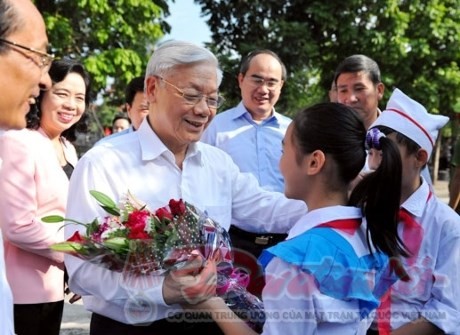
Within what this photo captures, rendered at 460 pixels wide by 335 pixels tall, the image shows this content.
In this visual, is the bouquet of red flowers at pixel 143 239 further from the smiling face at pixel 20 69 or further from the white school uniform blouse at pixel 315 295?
the smiling face at pixel 20 69

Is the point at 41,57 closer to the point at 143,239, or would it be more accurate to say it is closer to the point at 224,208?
the point at 143,239

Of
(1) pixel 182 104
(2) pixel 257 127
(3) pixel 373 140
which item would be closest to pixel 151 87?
(1) pixel 182 104

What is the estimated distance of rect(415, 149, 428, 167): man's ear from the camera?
9.40 feet

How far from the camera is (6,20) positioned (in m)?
1.67

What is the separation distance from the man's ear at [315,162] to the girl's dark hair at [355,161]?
0.02m

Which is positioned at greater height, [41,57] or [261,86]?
[41,57]

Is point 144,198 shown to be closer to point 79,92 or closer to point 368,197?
point 368,197


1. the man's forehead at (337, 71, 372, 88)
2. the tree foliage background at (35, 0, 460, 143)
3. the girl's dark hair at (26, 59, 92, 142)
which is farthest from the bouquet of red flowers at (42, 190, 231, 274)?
the tree foliage background at (35, 0, 460, 143)

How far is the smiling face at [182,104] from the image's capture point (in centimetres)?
260

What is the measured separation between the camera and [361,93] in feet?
15.2

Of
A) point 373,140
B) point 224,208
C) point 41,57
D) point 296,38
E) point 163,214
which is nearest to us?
point 41,57

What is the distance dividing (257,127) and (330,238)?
302cm

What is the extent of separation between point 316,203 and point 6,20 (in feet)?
4.01

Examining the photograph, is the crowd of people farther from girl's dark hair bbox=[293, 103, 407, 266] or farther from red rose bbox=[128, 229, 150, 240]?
red rose bbox=[128, 229, 150, 240]
